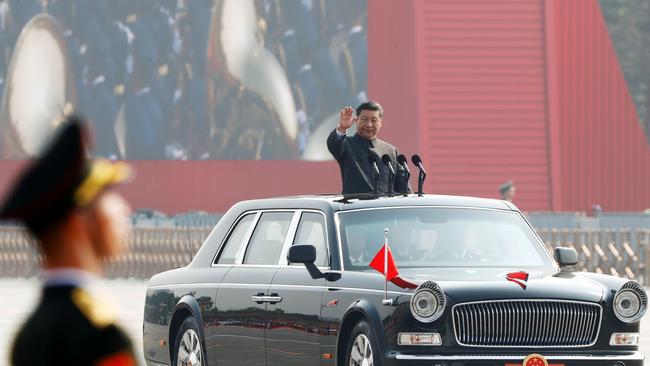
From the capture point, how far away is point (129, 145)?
173 feet

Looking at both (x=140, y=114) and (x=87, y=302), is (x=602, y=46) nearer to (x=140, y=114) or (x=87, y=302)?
(x=140, y=114)

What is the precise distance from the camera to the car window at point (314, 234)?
10.2m

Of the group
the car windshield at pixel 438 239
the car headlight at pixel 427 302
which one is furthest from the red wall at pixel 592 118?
the car headlight at pixel 427 302

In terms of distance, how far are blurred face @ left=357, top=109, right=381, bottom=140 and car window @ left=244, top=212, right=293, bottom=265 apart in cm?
107

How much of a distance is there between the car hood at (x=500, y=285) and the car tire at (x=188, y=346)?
5.78 ft

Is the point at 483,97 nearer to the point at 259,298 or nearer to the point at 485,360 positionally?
the point at 259,298

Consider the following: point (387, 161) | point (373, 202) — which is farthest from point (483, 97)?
point (373, 202)

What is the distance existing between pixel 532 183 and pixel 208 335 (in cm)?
3657

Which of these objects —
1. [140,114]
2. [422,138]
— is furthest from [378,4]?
[140,114]

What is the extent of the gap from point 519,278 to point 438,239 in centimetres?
82

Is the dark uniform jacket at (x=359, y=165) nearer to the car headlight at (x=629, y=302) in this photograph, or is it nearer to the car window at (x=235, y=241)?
the car window at (x=235, y=241)

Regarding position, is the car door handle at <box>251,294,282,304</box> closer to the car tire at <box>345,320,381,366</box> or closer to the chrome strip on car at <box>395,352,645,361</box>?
the car tire at <box>345,320,381,366</box>

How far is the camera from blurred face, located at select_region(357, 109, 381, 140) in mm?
11656

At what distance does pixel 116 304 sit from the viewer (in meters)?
23.5
